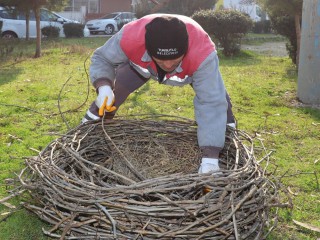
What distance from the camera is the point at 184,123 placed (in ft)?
12.2

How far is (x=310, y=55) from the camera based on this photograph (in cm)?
659

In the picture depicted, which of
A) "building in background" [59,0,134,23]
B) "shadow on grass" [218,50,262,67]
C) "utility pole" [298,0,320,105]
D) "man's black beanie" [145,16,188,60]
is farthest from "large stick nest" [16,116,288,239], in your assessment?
"building in background" [59,0,134,23]

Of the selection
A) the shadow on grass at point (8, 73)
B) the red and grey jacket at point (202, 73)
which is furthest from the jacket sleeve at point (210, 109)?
the shadow on grass at point (8, 73)

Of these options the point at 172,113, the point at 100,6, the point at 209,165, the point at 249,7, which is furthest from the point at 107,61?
the point at 100,6

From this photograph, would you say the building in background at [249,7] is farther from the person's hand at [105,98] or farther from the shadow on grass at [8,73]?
the person's hand at [105,98]

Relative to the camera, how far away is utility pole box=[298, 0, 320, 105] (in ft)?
21.4

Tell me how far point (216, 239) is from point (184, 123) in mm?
1368

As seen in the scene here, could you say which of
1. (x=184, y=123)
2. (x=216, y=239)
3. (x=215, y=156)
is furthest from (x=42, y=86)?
(x=216, y=239)

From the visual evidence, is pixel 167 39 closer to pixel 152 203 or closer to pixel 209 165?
pixel 209 165

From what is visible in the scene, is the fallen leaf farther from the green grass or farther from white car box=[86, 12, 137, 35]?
white car box=[86, 12, 137, 35]

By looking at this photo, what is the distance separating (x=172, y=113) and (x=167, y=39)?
3.19 meters

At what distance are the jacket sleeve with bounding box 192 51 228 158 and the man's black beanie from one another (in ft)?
0.82

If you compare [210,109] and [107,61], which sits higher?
[107,61]

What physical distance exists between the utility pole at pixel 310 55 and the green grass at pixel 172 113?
262 millimetres
